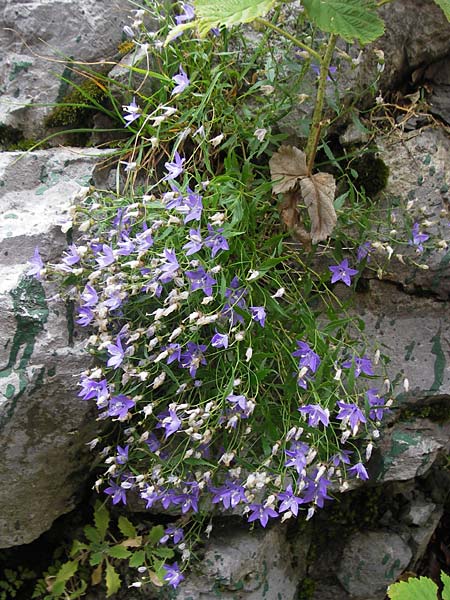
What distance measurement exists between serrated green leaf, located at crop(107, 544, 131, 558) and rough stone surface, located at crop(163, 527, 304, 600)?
0.83 feet

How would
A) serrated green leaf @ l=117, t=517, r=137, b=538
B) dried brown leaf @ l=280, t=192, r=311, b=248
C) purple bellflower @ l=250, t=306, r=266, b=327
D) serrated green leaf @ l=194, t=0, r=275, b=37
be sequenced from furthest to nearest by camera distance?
serrated green leaf @ l=117, t=517, r=137, b=538 → dried brown leaf @ l=280, t=192, r=311, b=248 → purple bellflower @ l=250, t=306, r=266, b=327 → serrated green leaf @ l=194, t=0, r=275, b=37

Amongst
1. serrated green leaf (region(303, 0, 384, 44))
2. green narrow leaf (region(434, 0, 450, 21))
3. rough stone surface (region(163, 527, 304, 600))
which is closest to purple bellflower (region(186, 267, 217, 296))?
serrated green leaf (region(303, 0, 384, 44))

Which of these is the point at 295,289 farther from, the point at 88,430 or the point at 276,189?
the point at 88,430

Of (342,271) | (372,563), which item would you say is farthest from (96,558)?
(342,271)

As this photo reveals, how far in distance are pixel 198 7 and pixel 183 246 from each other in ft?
2.31

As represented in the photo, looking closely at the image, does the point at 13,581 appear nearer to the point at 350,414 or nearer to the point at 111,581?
the point at 111,581

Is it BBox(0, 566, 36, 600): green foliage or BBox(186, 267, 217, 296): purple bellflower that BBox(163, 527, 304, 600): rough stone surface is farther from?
BBox(186, 267, 217, 296): purple bellflower

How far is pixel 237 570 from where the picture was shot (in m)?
2.62

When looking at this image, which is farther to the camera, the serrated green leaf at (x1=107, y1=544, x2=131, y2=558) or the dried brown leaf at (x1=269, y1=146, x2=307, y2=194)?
the serrated green leaf at (x1=107, y1=544, x2=131, y2=558)

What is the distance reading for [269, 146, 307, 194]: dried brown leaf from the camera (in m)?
2.24

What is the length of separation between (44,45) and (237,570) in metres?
2.22

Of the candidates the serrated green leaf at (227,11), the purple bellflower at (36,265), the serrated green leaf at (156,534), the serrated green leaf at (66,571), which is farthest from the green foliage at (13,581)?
the serrated green leaf at (227,11)

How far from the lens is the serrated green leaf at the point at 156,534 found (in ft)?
8.63

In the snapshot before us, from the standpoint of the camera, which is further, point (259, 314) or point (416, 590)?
point (416, 590)
